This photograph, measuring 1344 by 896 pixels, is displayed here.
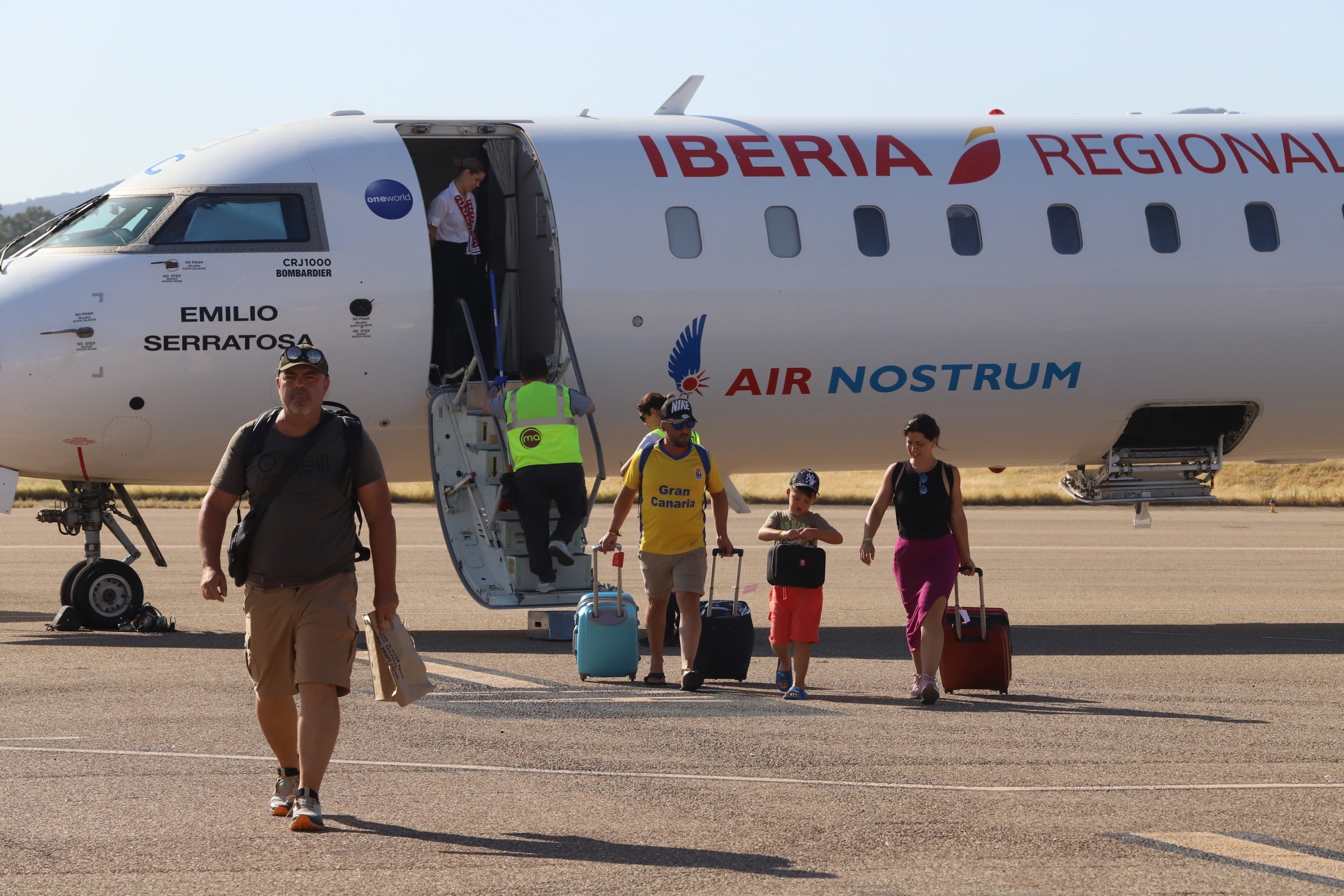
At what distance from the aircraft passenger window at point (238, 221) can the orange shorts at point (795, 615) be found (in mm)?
5889

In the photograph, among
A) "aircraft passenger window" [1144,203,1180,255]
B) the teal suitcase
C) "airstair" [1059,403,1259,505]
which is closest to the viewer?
the teal suitcase

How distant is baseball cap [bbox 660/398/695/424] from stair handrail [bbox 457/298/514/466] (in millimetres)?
3098

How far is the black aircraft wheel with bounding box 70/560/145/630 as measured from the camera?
15.0 meters

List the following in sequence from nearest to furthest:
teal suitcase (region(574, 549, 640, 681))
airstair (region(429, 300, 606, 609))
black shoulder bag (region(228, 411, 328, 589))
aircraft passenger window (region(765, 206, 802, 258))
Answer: black shoulder bag (region(228, 411, 328, 589)), teal suitcase (region(574, 549, 640, 681)), airstair (region(429, 300, 606, 609)), aircraft passenger window (region(765, 206, 802, 258))

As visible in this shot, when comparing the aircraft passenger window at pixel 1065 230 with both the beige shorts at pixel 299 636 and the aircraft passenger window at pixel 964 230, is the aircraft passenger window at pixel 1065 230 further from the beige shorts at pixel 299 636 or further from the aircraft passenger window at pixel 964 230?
the beige shorts at pixel 299 636

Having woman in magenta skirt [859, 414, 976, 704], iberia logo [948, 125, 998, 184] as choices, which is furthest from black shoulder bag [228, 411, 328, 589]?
iberia logo [948, 125, 998, 184]

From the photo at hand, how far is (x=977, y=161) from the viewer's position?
16.2 metres

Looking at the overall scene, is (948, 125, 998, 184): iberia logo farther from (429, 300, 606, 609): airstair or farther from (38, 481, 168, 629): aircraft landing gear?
(38, 481, 168, 629): aircraft landing gear

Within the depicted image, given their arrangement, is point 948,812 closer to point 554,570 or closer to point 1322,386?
point 554,570

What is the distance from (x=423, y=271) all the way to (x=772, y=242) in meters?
3.12

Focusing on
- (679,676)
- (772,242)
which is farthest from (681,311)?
(679,676)

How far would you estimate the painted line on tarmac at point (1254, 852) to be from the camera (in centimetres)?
652

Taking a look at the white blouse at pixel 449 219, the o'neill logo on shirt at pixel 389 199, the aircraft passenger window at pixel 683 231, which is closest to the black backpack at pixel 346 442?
the o'neill logo on shirt at pixel 389 199

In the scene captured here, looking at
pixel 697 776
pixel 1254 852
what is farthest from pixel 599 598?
pixel 1254 852
